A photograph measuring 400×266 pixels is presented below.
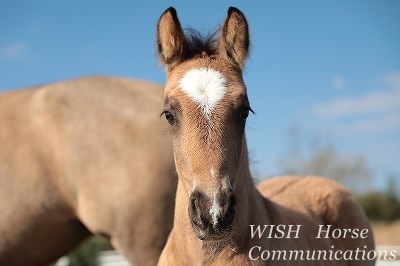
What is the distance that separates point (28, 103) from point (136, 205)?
140 centimetres

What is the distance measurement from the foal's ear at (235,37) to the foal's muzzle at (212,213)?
3.29 ft

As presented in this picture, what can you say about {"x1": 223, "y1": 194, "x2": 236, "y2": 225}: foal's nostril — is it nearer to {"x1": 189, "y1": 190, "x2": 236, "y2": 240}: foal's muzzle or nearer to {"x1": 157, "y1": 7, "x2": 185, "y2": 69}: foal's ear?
{"x1": 189, "y1": 190, "x2": 236, "y2": 240}: foal's muzzle

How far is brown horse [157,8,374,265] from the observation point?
2.73 metres

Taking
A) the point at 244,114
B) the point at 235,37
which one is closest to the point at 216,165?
the point at 244,114

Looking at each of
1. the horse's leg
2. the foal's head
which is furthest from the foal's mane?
the horse's leg

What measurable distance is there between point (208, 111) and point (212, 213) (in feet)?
1.91

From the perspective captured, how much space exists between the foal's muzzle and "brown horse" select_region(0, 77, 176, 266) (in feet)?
6.48

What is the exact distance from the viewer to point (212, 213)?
103 inches

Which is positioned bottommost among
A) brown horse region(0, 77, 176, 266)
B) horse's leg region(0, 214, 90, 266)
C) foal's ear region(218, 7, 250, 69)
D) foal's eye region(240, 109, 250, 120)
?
horse's leg region(0, 214, 90, 266)

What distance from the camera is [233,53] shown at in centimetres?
339

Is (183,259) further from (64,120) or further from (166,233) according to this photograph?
(64,120)

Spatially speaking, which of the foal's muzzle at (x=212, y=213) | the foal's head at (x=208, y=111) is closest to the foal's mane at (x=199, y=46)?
the foal's head at (x=208, y=111)

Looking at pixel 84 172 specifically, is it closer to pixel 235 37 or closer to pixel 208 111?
pixel 235 37

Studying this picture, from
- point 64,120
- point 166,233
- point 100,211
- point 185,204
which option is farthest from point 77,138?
point 185,204
